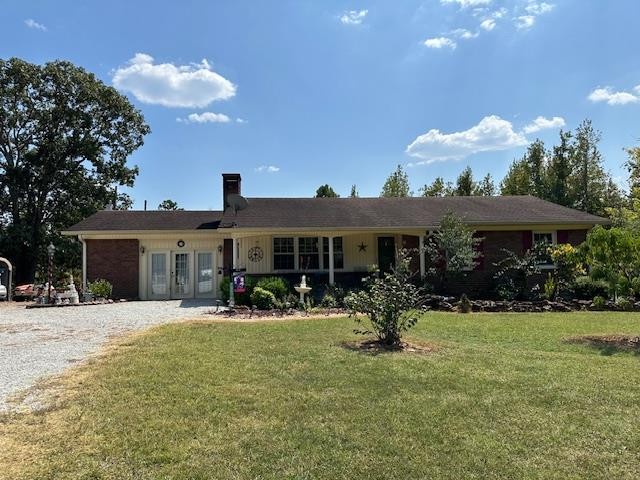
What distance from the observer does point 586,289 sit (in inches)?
640

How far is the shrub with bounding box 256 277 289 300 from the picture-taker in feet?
49.8

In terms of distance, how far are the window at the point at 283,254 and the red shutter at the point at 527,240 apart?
8.80 m

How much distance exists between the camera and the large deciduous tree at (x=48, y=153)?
28109 mm

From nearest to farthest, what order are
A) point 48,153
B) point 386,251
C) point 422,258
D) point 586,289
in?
point 586,289
point 422,258
point 386,251
point 48,153

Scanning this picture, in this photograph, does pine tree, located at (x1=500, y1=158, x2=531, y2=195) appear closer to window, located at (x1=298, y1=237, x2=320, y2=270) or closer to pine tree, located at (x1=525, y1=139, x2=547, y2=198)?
pine tree, located at (x1=525, y1=139, x2=547, y2=198)

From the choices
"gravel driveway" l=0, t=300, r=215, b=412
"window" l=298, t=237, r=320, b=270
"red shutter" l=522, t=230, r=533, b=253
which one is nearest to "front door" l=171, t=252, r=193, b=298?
"gravel driveway" l=0, t=300, r=215, b=412

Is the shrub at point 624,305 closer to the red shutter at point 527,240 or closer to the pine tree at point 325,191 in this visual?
the red shutter at point 527,240

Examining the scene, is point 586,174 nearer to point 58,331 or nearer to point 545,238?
point 545,238

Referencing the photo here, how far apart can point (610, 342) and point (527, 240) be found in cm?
996

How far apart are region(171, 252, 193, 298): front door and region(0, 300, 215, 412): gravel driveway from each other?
2.75 metres

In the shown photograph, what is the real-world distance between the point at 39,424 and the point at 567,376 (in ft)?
19.7

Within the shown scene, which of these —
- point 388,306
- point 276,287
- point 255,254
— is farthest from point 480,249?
point 388,306

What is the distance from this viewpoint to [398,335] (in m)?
8.16

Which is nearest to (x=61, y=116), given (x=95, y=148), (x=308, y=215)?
(x=95, y=148)
